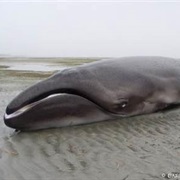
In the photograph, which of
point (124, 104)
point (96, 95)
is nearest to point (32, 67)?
point (124, 104)

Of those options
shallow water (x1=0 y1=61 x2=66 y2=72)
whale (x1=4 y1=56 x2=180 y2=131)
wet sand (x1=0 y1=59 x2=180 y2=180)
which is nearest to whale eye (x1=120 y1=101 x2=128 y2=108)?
whale (x1=4 y1=56 x2=180 y2=131)

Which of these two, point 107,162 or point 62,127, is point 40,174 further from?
point 62,127

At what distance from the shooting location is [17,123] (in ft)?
25.0

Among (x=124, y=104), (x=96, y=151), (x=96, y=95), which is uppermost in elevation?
(x=96, y=95)

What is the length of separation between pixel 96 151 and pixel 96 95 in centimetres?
208

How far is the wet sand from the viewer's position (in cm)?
532

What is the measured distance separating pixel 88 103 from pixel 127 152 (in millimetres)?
2138

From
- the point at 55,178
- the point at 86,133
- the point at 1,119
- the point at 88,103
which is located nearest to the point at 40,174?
the point at 55,178

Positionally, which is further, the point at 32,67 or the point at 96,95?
the point at 32,67

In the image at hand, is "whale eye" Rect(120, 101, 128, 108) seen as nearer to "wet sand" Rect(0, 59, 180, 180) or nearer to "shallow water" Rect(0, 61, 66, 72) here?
"wet sand" Rect(0, 59, 180, 180)

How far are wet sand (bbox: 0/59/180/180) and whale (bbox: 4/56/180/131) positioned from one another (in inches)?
9.4

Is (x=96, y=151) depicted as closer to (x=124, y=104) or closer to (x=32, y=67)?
(x=124, y=104)

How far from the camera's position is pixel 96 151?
21.0 ft

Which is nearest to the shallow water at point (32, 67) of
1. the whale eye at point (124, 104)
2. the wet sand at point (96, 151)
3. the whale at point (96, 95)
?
the whale at point (96, 95)
